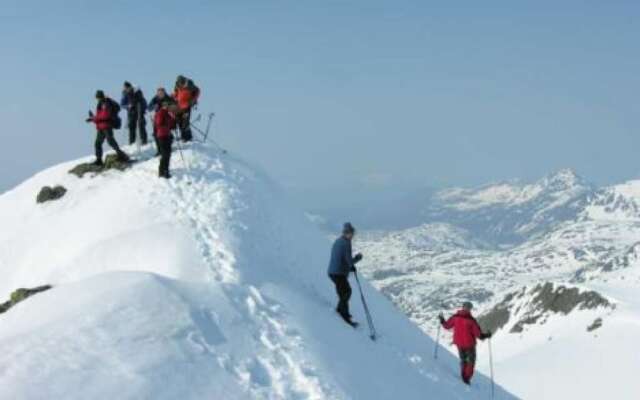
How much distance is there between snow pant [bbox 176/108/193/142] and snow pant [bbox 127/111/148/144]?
67.3 inches

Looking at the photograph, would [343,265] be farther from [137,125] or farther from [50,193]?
[137,125]

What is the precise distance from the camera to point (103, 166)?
1256 inches

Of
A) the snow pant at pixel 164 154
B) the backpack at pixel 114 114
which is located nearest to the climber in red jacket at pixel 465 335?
the snow pant at pixel 164 154

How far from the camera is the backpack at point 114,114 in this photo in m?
30.9

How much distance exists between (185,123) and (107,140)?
12.7 feet

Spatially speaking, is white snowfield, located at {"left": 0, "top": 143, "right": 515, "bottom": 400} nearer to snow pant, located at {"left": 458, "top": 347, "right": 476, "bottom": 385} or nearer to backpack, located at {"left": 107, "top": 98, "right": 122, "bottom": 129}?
snow pant, located at {"left": 458, "top": 347, "right": 476, "bottom": 385}

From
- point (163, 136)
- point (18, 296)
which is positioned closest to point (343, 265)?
point (18, 296)

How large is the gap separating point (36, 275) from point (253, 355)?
38.5 feet

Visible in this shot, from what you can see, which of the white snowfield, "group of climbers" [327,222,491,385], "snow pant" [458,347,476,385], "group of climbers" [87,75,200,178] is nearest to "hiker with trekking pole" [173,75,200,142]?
"group of climbers" [87,75,200,178]

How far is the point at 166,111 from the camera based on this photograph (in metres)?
28.8

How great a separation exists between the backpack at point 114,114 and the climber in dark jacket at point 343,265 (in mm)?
13570

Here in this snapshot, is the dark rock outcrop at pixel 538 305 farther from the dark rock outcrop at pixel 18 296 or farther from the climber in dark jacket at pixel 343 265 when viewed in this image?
the dark rock outcrop at pixel 18 296

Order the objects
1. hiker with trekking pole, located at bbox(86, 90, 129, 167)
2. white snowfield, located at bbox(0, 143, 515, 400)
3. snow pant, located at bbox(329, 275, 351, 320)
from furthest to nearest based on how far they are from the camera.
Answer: hiker with trekking pole, located at bbox(86, 90, 129, 167) < snow pant, located at bbox(329, 275, 351, 320) < white snowfield, located at bbox(0, 143, 515, 400)

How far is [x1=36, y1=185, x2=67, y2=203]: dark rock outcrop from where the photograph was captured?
30.7 metres
